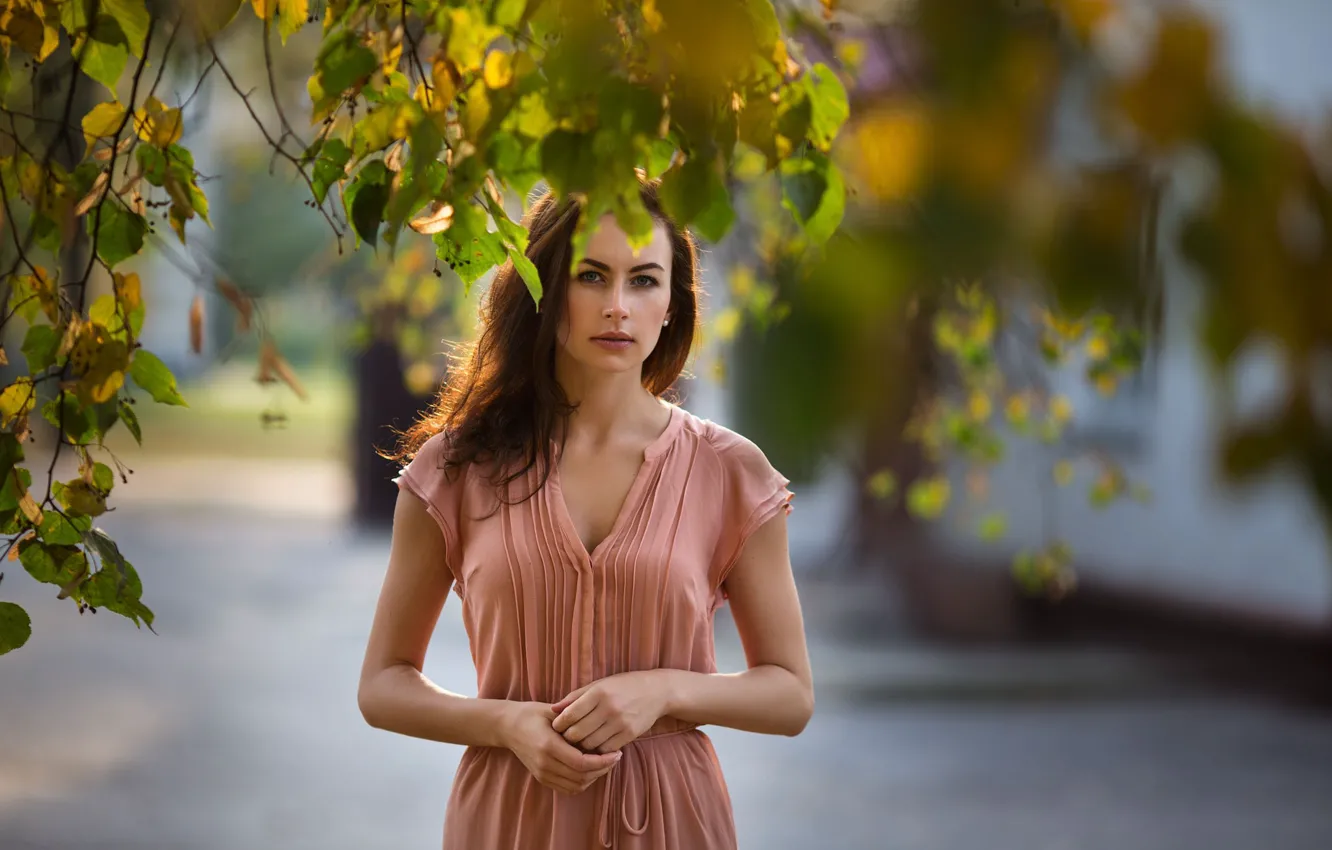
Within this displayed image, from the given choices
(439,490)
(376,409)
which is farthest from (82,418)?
(376,409)

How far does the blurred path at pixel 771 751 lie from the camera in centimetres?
587

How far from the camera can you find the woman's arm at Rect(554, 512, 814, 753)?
6.03 feet

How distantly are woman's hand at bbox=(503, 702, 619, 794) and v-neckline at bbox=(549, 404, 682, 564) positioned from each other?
0.21m

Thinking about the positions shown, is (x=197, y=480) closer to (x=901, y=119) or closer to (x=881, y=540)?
(x=881, y=540)

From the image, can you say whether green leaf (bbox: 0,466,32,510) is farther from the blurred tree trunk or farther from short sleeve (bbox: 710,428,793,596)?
the blurred tree trunk

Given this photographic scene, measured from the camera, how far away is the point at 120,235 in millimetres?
1653

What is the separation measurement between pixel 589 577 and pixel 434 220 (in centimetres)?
60

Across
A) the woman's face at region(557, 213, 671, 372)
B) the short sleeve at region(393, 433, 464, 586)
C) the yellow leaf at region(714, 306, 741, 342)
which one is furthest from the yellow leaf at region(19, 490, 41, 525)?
the yellow leaf at region(714, 306, 741, 342)

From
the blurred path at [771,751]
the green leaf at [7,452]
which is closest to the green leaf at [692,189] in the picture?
the green leaf at [7,452]

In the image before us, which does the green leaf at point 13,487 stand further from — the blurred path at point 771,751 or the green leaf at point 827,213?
the blurred path at point 771,751

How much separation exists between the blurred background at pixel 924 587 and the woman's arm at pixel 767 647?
18 cm

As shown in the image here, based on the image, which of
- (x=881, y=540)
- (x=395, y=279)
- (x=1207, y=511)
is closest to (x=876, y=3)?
(x=1207, y=511)

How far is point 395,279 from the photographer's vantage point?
219 inches

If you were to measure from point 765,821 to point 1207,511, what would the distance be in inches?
224
